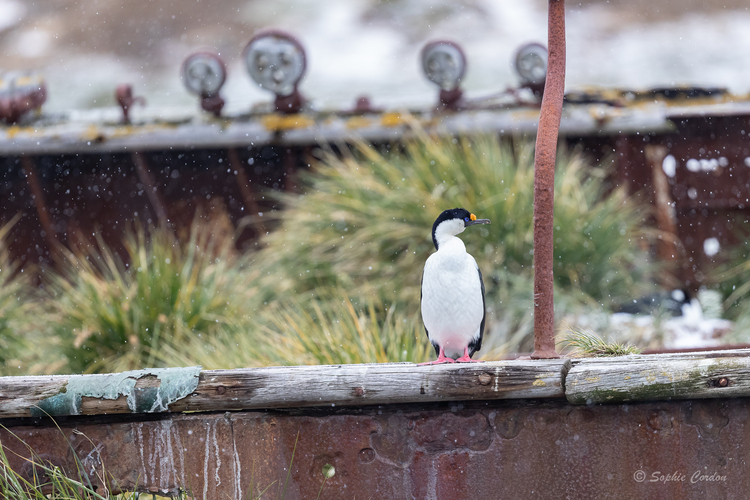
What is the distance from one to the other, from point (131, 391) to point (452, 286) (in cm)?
98

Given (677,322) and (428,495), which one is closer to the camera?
(428,495)

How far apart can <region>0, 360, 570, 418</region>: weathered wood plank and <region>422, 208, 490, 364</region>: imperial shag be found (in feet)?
1.06

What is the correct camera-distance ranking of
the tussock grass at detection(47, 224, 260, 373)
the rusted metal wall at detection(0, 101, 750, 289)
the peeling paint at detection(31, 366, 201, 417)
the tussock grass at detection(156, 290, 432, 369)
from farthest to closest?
1. the rusted metal wall at detection(0, 101, 750, 289)
2. the tussock grass at detection(47, 224, 260, 373)
3. the tussock grass at detection(156, 290, 432, 369)
4. the peeling paint at detection(31, 366, 201, 417)

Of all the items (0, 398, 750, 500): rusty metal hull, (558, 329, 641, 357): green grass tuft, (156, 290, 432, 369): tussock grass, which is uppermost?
(558, 329, 641, 357): green grass tuft

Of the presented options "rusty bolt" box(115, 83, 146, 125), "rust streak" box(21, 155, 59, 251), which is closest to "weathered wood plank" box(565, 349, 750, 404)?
"rusty bolt" box(115, 83, 146, 125)

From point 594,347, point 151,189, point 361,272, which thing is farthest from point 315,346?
point 151,189

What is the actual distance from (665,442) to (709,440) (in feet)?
0.38

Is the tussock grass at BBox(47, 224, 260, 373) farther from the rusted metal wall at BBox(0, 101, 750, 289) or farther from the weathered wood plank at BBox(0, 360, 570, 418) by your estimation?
the weathered wood plank at BBox(0, 360, 570, 418)

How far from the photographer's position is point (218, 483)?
1873 mm

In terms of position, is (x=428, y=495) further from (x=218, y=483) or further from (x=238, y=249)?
(x=238, y=249)

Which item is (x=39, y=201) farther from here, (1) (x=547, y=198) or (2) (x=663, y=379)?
(2) (x=663, y=379)

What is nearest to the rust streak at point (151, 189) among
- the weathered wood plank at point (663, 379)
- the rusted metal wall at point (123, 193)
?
the rusted metal wall at point (123, 193)

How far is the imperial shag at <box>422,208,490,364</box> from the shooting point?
82.4 inches

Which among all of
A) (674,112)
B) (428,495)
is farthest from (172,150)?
(428,495)
